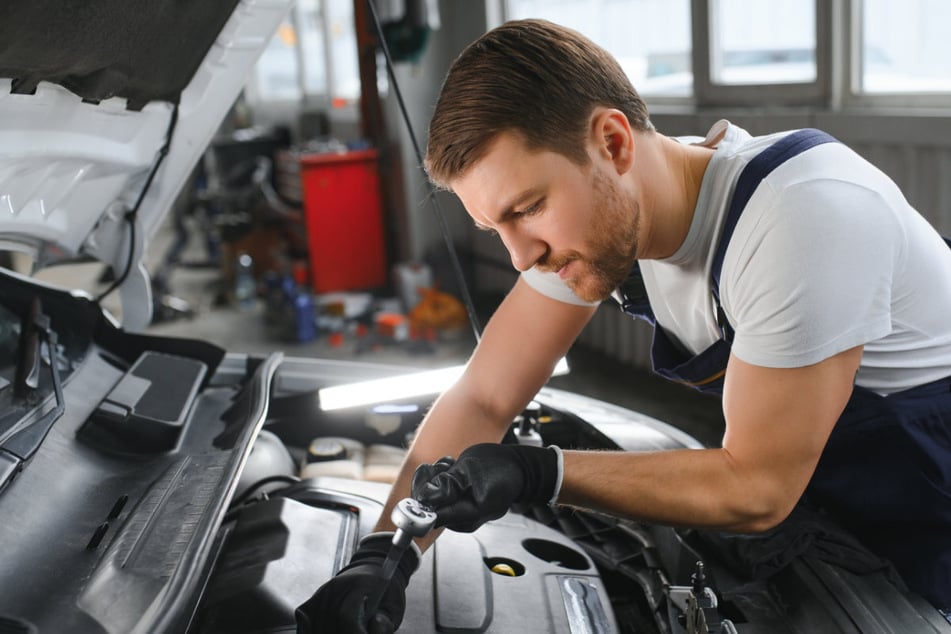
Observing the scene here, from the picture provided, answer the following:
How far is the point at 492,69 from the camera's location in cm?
110

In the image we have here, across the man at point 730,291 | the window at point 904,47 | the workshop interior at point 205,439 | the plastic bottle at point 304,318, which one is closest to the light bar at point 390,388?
the workshop interior at point 205,439

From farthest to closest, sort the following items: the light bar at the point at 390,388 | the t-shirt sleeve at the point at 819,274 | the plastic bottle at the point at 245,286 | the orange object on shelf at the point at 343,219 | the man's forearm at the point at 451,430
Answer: the plastic bottle at the point at 245,286 < the orange object on shelf at the point at 343,219 < the light bar at the point at 390,388 < the man's forearm at the point at 451,430 < the t-shirt sleeve at the point at 819,274

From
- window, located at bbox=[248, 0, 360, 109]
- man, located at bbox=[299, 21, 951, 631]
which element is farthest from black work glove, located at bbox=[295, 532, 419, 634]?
window, located at bbox=[248, 0, 360, 109]

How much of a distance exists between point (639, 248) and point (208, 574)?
694 millimetres

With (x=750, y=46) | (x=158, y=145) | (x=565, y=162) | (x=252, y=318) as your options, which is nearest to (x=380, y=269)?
(x=252, y=318)

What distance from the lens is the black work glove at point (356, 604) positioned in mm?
879

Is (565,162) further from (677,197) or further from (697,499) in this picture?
(697,499)

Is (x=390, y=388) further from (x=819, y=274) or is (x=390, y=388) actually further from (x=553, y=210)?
(x=819, y=274)

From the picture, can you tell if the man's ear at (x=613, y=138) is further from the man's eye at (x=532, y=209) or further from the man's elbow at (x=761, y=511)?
the man's elbow at (x=761, y=511)

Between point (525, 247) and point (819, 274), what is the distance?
359 mm

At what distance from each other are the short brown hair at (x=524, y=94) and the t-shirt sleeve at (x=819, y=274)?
259 millimetres

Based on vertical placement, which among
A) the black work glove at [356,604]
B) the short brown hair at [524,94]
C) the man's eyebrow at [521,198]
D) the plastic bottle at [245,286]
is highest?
the short brown hair at [524,94]

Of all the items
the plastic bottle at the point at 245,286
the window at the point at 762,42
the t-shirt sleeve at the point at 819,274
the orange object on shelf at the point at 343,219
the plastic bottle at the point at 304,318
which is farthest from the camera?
the plastic bottle at the point at 245,286

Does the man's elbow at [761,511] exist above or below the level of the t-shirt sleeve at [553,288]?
below
